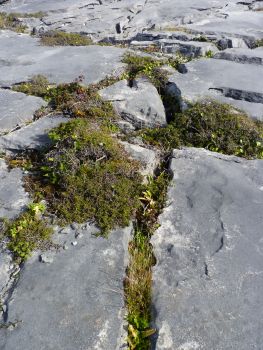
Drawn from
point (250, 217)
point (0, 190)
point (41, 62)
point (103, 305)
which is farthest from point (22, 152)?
point (41, 62)

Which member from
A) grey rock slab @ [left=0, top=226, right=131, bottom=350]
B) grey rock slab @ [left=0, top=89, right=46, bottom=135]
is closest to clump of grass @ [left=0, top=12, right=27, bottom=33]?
grey rock slab @ [left=0, top=89, right=46, bottom=135]

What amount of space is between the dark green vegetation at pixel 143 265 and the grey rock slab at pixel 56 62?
3809mm

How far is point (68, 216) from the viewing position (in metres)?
4.77

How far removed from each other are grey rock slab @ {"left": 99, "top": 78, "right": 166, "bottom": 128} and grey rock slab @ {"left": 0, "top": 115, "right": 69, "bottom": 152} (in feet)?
3.63

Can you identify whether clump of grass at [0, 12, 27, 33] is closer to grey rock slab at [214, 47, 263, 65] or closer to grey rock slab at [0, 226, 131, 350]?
grey rock slab at [214, 47, 263, 65]

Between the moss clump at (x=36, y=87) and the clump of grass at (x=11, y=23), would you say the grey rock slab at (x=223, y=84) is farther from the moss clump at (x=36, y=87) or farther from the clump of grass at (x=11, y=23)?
the clump of grass at (x=11, y=23)

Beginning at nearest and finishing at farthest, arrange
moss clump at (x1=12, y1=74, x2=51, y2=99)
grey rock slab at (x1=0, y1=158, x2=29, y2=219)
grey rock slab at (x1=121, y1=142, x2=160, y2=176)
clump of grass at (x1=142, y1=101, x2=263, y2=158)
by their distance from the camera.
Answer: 1. grey rock slab at (x1=0, y1=158, x2=29, y2=219)
2. grey rock slab at (x1=121, y1=142, x2=160, y2=176)
3. clump of grass at (x1=142, y1=101, x2=263, y2=158)
4. moss clump at (x1=12, y1=74, x2=51, y2=99)

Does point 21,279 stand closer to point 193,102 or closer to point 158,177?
point 158,177

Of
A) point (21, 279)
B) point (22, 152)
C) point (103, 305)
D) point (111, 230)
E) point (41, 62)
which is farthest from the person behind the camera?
point (41, 62)

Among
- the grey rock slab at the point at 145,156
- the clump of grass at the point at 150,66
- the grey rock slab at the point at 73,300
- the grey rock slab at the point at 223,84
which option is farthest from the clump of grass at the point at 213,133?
the grey rock slab at the point at 73,300

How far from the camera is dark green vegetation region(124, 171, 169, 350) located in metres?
3.72

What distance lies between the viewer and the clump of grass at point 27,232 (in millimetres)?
4414

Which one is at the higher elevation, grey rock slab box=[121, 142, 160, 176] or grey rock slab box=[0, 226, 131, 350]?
grey rock slab box=[121, 142, 160, 176]

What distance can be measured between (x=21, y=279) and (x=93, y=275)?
785mm
